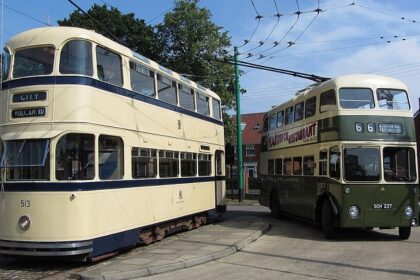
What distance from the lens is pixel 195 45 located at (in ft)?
104

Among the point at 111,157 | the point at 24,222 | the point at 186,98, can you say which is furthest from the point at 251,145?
the point at 24,222

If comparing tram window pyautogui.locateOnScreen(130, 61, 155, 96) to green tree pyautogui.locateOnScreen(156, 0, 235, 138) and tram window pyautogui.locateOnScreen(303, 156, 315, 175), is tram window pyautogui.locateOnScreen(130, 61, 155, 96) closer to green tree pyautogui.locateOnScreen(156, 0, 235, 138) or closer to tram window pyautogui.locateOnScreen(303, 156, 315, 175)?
tram window pyautogui.locateOnScreen(303, 156, 315, 175)

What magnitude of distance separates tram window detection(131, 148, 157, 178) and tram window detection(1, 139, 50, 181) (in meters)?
2.31

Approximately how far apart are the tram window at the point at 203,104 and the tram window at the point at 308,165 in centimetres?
356

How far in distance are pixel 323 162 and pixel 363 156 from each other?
133 cm

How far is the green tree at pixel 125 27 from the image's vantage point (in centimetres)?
3344

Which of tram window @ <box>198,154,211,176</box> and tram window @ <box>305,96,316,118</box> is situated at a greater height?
tram window @ <box>305,96,316,118</box>

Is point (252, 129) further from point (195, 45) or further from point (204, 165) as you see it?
point (204, 165)

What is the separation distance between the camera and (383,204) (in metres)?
14.4

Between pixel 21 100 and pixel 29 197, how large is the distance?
6.24ft

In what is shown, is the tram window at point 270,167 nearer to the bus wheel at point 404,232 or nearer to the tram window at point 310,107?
the tram window at point 310,107

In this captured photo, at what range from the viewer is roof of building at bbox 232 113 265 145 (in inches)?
2608

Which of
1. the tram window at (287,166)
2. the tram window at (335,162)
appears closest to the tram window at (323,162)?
the tram window at (335,162)

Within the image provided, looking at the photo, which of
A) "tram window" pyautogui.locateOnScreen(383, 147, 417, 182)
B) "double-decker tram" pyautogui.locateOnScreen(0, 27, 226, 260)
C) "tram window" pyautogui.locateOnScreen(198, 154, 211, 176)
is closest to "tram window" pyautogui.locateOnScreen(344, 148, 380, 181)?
"tram window" pyautogui.locateOnScreen(383, 147, 417, 182)
